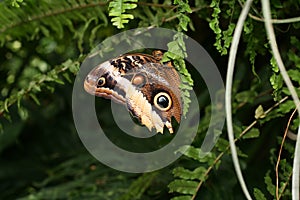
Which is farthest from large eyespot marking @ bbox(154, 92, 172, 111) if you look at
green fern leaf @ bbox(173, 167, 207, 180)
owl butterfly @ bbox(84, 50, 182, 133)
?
green fern leaf @ bbox(173, 167, 207, 180)

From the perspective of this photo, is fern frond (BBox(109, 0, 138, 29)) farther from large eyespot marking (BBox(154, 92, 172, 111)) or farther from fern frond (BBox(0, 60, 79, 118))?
fern frond (BBox(0, 60, 79, 118))

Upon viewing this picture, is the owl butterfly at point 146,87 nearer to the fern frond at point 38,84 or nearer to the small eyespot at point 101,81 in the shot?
the small eyespot at point 101,81

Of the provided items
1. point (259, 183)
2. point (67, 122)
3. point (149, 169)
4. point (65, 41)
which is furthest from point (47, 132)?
point (259, 183)

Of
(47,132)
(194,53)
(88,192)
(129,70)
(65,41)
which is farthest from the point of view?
(47,132)

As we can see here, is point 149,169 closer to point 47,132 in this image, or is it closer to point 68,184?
point 68,184

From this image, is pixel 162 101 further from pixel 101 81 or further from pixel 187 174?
pixel 187 174

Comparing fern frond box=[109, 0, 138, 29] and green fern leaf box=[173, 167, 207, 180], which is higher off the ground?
fern frond box=[109, 0, 138, 29]

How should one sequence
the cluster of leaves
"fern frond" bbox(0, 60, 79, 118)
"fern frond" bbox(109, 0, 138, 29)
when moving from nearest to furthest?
"fern frond" bbox(109, 0, 138, 29)
the cluster of leaves
"fern frond" bbox(0, 60, 79, 118)
